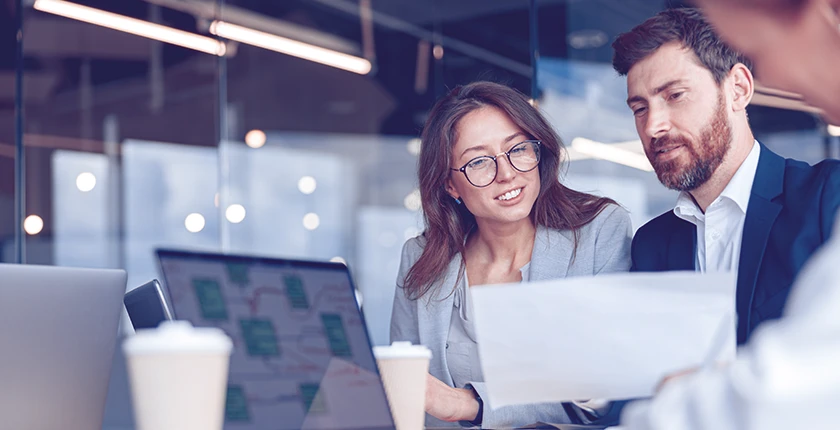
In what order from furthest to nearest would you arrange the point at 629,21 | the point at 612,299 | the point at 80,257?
the point at 80,257
the point at 629,21
the point at 612,299

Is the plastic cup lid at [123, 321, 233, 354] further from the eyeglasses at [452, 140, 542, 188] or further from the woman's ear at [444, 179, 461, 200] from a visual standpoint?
the woman's ear at [444, 179, 461, 200]

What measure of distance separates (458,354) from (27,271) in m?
1.04

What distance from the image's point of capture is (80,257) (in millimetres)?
6438

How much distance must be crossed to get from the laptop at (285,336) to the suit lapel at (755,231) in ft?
2.40

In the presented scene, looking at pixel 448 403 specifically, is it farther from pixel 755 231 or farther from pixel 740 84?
pixel 740 84

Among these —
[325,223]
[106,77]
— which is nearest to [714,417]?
[325,223]

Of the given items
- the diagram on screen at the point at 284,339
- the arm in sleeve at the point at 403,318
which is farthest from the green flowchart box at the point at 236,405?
the arm in sleeve at the point at 403,318

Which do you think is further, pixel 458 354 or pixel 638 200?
pixel 638 200

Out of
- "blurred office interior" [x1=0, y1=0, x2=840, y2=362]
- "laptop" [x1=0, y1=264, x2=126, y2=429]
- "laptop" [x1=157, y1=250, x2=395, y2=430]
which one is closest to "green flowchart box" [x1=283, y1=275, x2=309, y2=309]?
"laptop" [x1=157, y1=250, x2=395, y2=430]

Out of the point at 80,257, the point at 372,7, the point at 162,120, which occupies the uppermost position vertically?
the point at 372,7

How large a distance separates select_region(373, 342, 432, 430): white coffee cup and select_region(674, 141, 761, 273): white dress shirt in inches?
29.5

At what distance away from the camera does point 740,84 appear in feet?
5.90

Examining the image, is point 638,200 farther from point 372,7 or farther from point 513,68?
point 372,7

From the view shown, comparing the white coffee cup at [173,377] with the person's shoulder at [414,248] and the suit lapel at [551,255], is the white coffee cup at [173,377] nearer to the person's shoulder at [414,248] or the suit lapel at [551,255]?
the suit lapel at [551,255]
